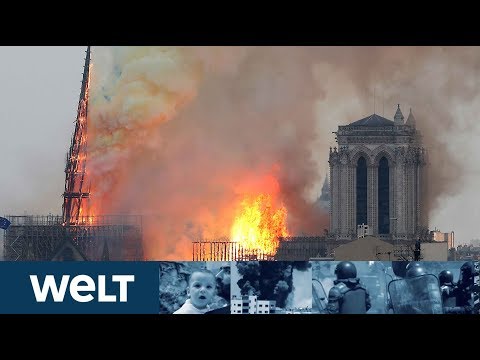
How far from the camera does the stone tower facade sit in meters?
77.4

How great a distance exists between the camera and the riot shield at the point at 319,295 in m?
37.8

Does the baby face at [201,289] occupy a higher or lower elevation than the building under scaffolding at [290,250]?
lower

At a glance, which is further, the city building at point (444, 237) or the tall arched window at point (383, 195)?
the tall arched window at point (383, 195)

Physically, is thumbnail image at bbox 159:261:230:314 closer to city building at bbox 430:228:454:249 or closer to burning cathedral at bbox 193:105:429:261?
burning cathedral at bbox 193:105:429:261

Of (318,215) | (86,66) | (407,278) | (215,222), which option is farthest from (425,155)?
(407,278)

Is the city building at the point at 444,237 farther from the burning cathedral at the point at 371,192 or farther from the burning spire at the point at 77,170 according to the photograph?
the burning spire at the point at 77,170

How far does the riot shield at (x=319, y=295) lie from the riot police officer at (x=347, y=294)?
0.29 feet

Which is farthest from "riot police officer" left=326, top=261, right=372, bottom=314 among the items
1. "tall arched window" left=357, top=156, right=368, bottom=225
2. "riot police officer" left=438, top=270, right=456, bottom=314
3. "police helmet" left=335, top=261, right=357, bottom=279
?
"tall arched window" left=357, top=156, right=368, bottom=225

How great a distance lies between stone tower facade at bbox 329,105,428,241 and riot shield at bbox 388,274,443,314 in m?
34.7

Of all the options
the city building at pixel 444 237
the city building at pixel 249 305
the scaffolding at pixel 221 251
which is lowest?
the city building at pixel 249 305

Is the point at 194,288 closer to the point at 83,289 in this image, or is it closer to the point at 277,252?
the point at 83,289

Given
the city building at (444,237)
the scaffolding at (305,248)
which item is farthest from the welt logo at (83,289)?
the scaffolding at (305,248)

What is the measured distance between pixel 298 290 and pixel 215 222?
101ft
